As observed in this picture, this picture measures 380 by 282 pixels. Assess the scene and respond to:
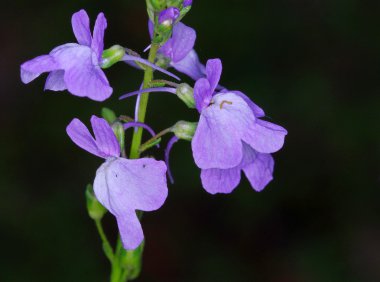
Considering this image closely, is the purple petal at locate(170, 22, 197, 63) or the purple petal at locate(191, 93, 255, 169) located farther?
the purple petal at locate(170, 22, 197, 63)

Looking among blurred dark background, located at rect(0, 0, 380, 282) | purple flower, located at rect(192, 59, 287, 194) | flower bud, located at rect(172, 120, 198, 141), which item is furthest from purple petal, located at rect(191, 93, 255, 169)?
blurred dark background, located at rect(0, 0, 380, 282)

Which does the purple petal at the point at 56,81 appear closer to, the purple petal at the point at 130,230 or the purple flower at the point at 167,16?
the purple flower at the point at 167,16

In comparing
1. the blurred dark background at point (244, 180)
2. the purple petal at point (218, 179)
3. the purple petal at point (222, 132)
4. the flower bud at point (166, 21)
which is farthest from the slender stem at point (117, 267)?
the blurred dark background at point (244, 180)

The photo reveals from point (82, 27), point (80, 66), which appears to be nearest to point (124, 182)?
point (80, 66)

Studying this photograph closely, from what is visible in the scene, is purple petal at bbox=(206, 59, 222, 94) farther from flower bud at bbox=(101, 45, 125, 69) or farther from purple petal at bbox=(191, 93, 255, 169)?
flower bud at bbox=(101, 45, 125, 69)

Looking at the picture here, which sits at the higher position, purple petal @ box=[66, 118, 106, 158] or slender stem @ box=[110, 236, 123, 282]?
purple petal @ box=[66, 118, 106, 158]

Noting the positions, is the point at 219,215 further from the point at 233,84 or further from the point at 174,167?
the point at 233,84

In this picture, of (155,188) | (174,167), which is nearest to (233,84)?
(174,167)
